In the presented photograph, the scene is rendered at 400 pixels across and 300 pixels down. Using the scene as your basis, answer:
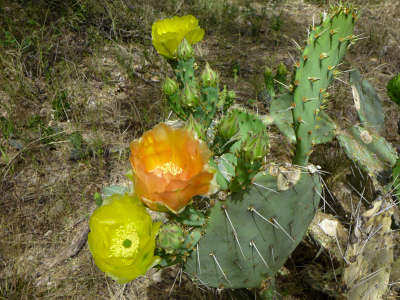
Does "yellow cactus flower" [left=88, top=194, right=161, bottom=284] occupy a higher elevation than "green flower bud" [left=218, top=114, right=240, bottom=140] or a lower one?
lower

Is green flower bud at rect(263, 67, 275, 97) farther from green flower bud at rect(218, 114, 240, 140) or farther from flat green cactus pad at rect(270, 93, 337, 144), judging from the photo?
green flower bud at rect(218, 114, 240, 140)

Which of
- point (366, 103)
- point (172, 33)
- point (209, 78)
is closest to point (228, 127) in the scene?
point (209, 78)

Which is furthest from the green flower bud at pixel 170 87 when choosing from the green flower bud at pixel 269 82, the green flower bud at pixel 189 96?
the green flower bud at pixel 269 82

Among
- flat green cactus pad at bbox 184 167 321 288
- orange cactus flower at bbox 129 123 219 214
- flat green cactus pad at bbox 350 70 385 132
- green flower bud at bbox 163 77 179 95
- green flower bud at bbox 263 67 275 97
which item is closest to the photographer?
orange cactus flower at bbox 129 123 219 214

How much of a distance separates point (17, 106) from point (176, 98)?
71.5 inches

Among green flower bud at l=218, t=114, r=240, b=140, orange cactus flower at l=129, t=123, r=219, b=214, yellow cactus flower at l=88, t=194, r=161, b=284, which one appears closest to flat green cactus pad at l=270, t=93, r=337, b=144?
green flower bud at l=218, t=114, r=240, b=140

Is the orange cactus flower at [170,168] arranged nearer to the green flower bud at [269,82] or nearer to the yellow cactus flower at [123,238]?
the yellow cactus flower at [123,238]

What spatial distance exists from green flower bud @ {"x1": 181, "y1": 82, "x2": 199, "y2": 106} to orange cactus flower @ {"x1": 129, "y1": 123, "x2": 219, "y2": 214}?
0.26m

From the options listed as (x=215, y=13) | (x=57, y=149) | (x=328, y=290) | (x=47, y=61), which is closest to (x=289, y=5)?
(x=215, y=13)

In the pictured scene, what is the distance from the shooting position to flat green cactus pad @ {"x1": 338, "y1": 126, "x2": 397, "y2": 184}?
1.49 meters

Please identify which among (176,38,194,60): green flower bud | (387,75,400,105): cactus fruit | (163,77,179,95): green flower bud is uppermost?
(176,38,194,60): green flower bud

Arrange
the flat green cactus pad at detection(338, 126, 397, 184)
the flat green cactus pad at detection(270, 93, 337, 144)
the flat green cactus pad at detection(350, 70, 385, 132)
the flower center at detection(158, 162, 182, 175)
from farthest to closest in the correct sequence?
the flat green cactus pad at detection(350, 70, 385, 132), the flat green cactus pad at detection(270, 93, 337, 144), the flat green cactus pad at detection(338, 126, 397, 184), the flower center at detection(158, 162, 182, 175)

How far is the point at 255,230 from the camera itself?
1.04 metres

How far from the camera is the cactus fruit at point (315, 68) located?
3.29ft
